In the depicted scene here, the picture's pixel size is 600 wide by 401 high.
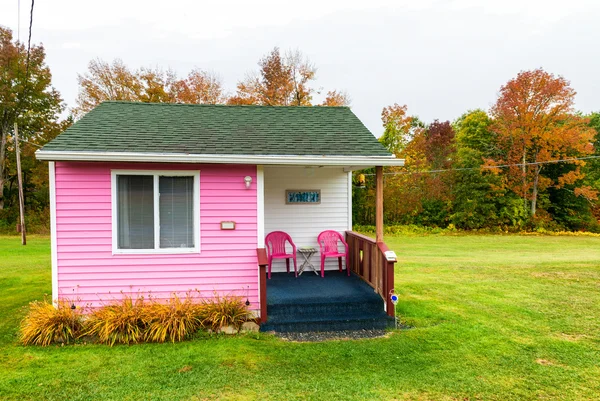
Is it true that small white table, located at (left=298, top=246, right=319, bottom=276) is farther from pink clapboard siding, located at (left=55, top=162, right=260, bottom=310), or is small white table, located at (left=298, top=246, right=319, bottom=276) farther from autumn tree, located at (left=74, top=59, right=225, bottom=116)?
autumn tree, located at (left=74, top=59, right=225, bottom=116)

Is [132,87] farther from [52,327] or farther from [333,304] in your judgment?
[333,304]

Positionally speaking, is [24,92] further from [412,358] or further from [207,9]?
[412,358]

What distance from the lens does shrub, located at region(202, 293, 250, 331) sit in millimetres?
5059

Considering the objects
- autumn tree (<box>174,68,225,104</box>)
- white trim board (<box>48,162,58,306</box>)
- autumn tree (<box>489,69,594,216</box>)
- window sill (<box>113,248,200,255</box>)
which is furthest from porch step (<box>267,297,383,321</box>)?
autumn tree (<box>174,68,225,104</box>)

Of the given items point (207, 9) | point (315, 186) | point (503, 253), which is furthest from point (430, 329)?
point (207, 9)

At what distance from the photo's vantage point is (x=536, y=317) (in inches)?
225

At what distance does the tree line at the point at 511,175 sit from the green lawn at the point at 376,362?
1418cm

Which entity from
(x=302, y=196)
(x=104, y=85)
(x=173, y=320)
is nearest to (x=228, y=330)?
(x=173, y=320)

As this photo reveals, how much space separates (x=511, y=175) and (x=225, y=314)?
66.5ft

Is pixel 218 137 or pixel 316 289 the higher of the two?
pixel 218 137

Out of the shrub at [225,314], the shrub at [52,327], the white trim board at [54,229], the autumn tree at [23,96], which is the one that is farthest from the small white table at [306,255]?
the autumn tree at [23,96]

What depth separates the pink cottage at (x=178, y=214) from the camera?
Result: 515cm

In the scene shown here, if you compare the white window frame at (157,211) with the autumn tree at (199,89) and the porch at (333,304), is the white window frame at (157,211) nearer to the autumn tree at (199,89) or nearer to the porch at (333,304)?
the porch at (333,304)

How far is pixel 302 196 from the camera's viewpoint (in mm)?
7031
